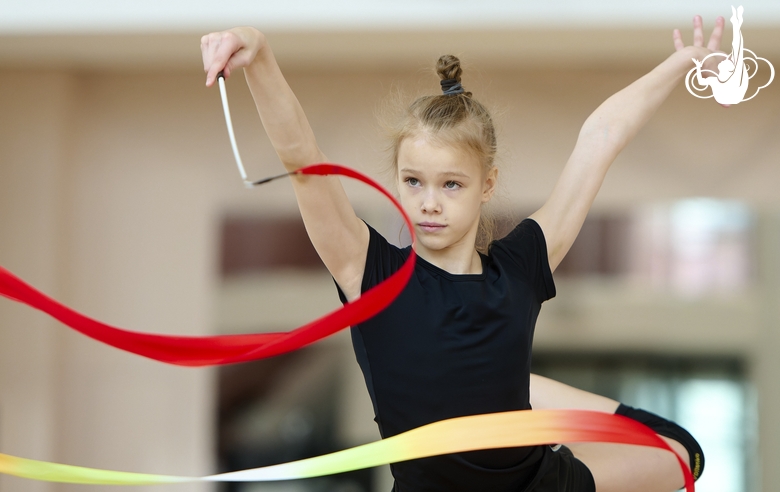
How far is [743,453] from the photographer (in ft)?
10.7

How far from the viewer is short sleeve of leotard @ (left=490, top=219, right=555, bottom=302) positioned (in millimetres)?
1064

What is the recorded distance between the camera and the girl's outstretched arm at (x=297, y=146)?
83cm

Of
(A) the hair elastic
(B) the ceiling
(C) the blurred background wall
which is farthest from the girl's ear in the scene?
(C) the blurred background wall

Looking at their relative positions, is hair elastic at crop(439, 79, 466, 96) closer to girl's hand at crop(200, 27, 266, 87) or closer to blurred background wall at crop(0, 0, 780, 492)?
girl's hand at crop(200, 27, 266, 87)

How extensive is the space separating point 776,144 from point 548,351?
3.77 feet

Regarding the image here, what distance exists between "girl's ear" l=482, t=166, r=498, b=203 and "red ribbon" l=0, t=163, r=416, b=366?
0.68 ft

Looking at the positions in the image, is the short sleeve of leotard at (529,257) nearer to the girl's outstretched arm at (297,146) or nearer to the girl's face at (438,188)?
the girl's face at (438,188)

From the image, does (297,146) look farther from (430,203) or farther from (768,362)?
(768,362)

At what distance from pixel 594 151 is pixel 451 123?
24cm

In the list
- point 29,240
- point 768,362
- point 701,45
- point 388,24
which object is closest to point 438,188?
point 701,45

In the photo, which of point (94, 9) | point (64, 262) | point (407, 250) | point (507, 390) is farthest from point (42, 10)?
point (507, 390)

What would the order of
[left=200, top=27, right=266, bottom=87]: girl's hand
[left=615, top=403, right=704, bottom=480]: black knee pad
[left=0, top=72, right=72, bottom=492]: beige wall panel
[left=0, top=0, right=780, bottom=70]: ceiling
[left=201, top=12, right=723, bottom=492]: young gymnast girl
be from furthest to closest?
[left=0, top=72, right=72, bottom=492]: beige wall panel, [left=0, top=0, right=780, bottom=70]: ceiling, [left=615, top=403, right=704, bottom=480]: black knee pad, [left=201, top=12, right=723, bottom=492]: young gymnast girl, [left=200, top=27, right=266, bottom=87]: girl's hand

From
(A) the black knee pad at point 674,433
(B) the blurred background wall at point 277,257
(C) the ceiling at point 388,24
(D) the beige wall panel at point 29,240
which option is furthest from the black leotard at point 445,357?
(D) the beige wall panel at point 29,240

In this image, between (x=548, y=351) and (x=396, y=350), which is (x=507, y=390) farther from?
(x=548, y=351)
